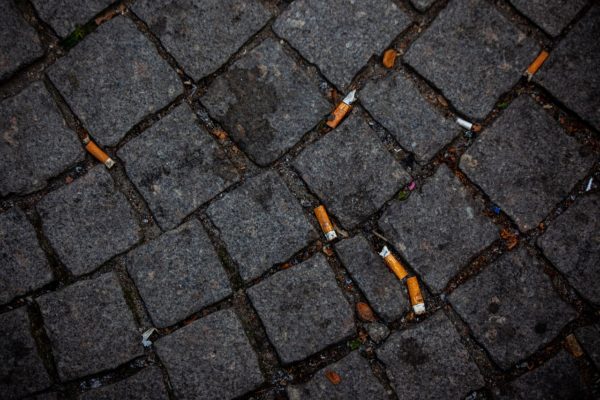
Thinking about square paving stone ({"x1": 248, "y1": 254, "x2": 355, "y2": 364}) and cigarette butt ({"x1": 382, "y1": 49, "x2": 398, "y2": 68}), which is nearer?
square paving stone ({"x1": 248, "y1": 254, "x2": 355, "y2": 364})

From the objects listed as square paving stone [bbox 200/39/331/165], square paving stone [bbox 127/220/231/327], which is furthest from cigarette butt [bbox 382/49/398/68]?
square paving stone [bbox 127/220/231/327]

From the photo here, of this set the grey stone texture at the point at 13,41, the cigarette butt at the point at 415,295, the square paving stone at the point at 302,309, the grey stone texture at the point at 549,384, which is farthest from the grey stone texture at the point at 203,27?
the grey stone texture at the point at 549,384

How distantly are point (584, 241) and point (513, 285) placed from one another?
44 centimetres

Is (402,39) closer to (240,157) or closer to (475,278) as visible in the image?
(240,157)

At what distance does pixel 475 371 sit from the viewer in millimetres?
2271

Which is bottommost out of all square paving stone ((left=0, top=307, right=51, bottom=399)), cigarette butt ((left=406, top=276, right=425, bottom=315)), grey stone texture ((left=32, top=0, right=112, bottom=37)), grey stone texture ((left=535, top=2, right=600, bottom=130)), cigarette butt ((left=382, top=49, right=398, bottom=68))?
cigarette butt ((left=406, top=276, right=425, bottom=315))

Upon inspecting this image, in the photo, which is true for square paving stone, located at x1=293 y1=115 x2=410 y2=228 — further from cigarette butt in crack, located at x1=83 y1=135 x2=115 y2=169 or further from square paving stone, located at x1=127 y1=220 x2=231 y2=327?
cigarette butt in crack, located at x1=83 y1=135 x2=115 y2=169

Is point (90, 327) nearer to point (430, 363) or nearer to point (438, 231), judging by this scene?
point (430, 363)

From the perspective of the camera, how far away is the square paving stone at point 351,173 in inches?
92.9

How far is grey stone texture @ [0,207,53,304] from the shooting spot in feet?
7.68

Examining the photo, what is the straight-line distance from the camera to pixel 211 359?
228 cm

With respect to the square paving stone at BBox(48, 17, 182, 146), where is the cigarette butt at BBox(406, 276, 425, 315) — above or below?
below

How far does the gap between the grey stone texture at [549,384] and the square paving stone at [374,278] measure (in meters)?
0.67

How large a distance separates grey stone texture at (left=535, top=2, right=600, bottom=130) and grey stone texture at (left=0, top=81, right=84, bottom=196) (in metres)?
2.57
